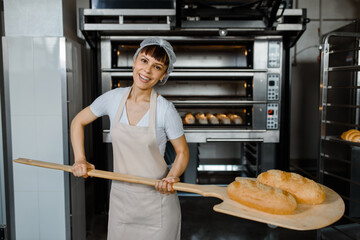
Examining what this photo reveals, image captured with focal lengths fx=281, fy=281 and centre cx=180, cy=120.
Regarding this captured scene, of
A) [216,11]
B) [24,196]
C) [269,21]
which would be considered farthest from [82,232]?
[269,21]

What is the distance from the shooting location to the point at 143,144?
147 centimetres

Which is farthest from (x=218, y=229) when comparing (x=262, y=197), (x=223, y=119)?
(x=262, y=197)

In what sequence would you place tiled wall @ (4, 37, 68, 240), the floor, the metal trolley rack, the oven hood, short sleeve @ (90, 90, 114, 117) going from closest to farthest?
1. short sleeve @ (90, 90, 114, 117)
2. tiled wall @ (4, 37, 68, 240)
3. the oven hood
4. the floor
5. the metal trolley rack

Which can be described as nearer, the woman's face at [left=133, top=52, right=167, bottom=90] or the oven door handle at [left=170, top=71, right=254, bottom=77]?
the woman's face at [left=133, top=52, right=167, bottom=90]

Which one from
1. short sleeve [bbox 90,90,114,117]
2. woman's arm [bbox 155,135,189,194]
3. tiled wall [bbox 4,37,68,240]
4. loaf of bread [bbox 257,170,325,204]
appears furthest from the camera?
tiled wall [bbox 4,37,68,240]

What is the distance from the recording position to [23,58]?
6.67 feet

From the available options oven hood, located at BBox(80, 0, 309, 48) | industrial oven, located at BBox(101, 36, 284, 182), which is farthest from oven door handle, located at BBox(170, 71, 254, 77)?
oven hood, located at BBox(80, 0, 309, 48)

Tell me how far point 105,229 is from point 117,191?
1.39 meters

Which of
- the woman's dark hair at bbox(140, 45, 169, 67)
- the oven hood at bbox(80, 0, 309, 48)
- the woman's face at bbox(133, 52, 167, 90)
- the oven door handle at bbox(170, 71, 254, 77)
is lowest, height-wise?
the woman's face at bbox(133, 52, 167, 90)

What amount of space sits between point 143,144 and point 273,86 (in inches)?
77.3

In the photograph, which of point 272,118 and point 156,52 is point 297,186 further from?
point 272,118

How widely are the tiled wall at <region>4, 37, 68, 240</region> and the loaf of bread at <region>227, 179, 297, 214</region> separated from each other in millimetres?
1482

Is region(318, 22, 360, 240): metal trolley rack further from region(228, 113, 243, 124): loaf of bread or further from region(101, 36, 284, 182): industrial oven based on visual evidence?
region(228, 113, 243, 124): loaf of bread

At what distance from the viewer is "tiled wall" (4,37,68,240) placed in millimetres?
2033
